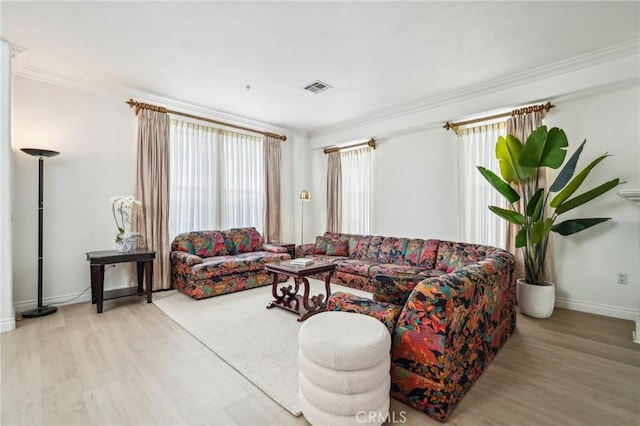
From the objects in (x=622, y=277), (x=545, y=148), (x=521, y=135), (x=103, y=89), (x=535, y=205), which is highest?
(x=103, y=89)

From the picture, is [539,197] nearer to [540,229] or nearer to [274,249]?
[540,229]

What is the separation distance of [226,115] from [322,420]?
5159 millimetres

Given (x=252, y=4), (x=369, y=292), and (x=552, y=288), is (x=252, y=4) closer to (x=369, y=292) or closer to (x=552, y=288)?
(x=369, y=292)

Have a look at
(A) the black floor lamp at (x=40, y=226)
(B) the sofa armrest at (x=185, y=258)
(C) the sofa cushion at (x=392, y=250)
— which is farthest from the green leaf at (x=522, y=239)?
(A) the black floor lamp at (x=40, y=226)

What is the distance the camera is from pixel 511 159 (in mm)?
3711

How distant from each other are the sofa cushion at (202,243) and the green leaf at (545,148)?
461cm

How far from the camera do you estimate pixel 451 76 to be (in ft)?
12.7

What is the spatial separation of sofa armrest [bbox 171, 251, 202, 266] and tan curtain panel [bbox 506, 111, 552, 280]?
4447mm

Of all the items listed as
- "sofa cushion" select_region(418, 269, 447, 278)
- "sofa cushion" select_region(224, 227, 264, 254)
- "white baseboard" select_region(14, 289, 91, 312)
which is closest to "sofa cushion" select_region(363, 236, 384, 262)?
"sofa cushion" select_region(418, 269, 447, 278)

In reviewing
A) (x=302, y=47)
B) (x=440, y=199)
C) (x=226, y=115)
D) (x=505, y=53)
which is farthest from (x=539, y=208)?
(x=226, y=115)

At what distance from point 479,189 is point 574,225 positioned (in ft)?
4.18

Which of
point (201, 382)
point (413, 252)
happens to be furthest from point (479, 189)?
point (201, 382)

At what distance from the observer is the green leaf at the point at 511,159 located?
3.65 meters

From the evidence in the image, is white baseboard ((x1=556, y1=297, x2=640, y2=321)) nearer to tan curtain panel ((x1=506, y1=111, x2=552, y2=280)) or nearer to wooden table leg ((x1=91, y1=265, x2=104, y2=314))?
tan curtain panel ((x1=506, y1=111, x2=552, y2=280))
